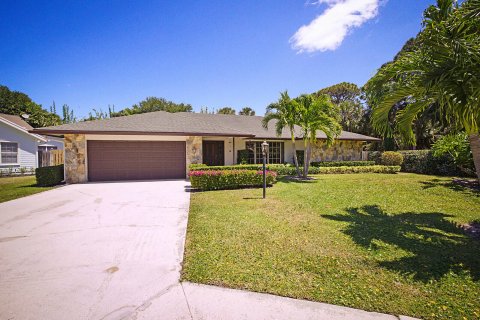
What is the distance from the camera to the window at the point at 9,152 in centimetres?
1742

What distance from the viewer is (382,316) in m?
2.58

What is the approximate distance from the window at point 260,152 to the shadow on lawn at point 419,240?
1145 cm

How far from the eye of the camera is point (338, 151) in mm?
20719

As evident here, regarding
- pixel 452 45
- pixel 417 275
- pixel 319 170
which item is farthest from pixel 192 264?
pixel 319 170

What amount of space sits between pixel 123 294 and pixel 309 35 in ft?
44.7

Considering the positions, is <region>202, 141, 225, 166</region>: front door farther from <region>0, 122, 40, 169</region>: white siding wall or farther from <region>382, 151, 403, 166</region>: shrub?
<region>0, 122, 40, 169</region>: white siding wall

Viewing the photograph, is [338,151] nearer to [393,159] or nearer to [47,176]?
[393,159]

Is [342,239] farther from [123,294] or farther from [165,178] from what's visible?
[165,178]

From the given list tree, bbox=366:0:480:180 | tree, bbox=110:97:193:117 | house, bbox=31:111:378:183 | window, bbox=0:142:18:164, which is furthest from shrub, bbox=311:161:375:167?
tree, bbox=110:97:193:117

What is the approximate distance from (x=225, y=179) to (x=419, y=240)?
7.52 m

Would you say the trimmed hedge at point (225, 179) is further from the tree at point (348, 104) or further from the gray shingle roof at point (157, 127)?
the tree at point (348, 104)

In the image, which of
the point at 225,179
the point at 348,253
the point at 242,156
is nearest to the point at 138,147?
the point at 225,179

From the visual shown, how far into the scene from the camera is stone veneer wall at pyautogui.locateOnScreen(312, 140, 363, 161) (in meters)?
20.0

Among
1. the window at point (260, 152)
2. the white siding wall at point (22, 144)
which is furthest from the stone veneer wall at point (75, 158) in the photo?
the window at point (260, 152)
